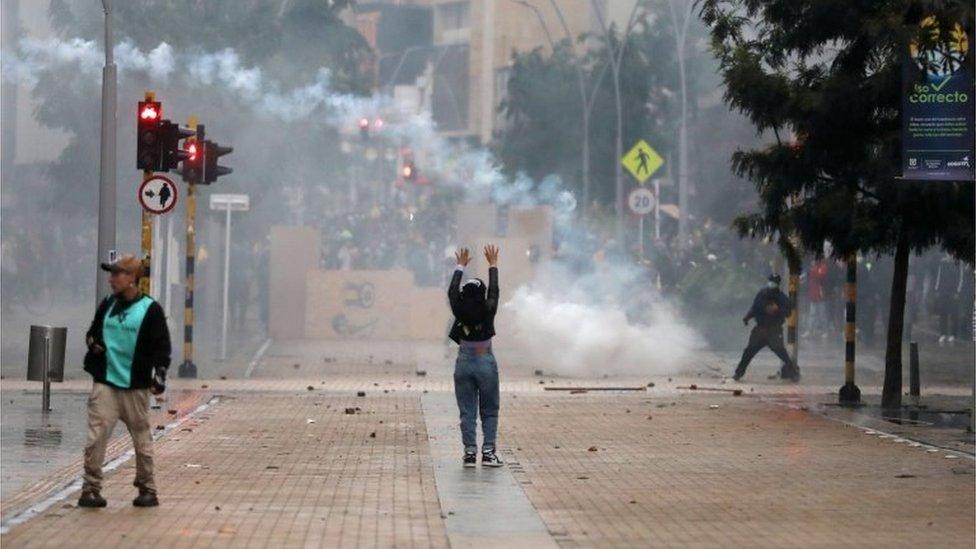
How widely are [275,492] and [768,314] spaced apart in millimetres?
14654

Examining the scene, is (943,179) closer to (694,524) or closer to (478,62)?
(694,524)

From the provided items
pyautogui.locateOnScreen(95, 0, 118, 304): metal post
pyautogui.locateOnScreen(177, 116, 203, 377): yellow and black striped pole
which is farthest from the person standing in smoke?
pyautogui.locateOnScreen(177, 116, 203, 377): yellow and black striped pole

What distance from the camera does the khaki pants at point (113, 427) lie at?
38.9 ft

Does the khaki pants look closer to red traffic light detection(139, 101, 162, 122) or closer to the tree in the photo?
the tree

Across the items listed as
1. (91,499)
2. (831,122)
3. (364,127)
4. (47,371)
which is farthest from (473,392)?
(364,127)

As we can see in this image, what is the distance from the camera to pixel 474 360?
1525 cm

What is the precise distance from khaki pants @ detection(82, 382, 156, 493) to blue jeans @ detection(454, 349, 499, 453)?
3.59 m

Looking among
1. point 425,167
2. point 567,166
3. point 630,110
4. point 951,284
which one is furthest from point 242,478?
point 567,166

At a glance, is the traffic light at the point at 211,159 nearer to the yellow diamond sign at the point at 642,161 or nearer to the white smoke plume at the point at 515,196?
the white smoke plume at the point at 515,196

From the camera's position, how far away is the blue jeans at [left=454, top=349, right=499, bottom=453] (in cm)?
1517

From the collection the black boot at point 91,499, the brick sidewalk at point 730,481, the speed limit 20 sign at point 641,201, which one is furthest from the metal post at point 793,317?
the black boot at point 91,499

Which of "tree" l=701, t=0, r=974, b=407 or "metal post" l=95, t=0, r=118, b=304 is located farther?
"metal post" l=95, t=0, r=118, b=304

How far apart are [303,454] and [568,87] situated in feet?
151

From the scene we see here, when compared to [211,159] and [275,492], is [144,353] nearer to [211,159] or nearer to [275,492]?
[275,492]
